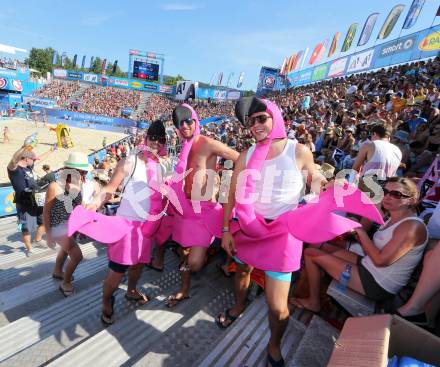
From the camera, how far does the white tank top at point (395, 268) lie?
212 cm

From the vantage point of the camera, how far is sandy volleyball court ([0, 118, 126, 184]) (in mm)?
15164

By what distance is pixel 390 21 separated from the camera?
88.4ft

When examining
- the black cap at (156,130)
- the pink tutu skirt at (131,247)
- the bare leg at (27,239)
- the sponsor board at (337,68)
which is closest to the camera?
the pink tutu skirt at (131,247)

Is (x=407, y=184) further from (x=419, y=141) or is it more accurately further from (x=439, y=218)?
(x=419, y=141)

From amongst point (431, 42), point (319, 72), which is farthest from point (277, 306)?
point (319, 72)

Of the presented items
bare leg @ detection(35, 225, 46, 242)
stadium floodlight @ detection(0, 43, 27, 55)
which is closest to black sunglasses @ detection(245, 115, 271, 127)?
bare leg @ detection(35, 225, 46, 242)

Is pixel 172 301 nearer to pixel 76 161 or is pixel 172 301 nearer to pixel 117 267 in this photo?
pixel 117 267

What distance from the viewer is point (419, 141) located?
542 centimetres

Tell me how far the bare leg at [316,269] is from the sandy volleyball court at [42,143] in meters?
12.8

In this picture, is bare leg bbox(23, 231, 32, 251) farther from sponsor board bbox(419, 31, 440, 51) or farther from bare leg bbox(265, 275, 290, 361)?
sponsor board bbox(419, 31, 440, 51)

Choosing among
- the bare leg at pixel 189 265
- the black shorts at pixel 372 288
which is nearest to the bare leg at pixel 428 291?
the black shorts at pixel 372 288

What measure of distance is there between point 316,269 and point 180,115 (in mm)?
1866

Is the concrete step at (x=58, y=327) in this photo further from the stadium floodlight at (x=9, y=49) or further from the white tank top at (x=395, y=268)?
the stadium floodlight at (x=9, y=49)

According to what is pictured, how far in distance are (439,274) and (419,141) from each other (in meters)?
4.35
